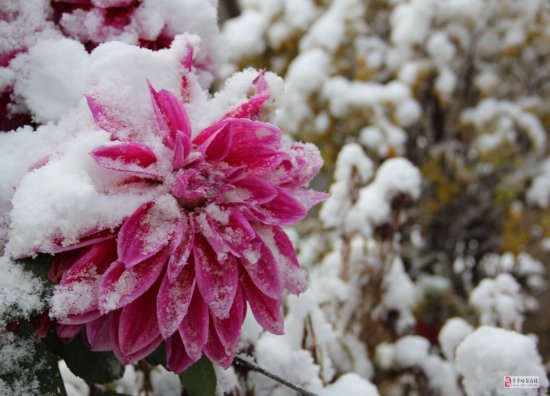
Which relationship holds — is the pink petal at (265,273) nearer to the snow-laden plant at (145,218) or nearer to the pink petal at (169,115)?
the snow-laden plant at (145,218)

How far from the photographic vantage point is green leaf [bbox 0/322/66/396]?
0.44 m

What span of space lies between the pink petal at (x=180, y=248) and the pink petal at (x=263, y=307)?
0.06 metres

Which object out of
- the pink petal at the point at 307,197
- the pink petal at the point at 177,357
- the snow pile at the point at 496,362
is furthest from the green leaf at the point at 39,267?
the snow pile at the point at 496,362

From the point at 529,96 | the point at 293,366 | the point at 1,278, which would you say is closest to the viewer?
the point at 1,278

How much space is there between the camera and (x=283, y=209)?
458 mm

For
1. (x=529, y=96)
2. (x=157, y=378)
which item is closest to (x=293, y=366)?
(x=157, y=378)

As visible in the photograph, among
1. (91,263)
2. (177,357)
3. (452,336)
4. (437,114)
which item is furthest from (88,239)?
(437,114)

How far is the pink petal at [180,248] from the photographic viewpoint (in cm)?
41

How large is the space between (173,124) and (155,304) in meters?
0.14

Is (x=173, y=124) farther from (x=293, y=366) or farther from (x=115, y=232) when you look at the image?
(x=293, y=366)

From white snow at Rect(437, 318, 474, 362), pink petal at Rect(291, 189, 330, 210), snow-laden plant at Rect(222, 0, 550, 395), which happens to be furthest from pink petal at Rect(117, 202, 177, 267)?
snow-laden plant at Rect(222, 0, 550, 395)

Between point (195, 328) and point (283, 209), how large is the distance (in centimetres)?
12

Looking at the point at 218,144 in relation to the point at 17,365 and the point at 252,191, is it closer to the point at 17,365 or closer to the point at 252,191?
the point at 252,191

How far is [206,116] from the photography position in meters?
0.46
